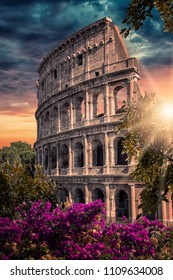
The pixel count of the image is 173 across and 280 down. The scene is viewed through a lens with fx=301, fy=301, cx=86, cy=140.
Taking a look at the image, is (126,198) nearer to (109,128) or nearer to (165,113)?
(109,128)

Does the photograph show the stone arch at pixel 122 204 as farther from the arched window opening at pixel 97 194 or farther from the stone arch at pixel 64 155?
the stone arch at pixel 64 155

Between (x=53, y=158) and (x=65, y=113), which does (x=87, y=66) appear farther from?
(x=53, y=158)

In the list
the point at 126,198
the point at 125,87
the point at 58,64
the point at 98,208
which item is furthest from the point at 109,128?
the point at 98,208

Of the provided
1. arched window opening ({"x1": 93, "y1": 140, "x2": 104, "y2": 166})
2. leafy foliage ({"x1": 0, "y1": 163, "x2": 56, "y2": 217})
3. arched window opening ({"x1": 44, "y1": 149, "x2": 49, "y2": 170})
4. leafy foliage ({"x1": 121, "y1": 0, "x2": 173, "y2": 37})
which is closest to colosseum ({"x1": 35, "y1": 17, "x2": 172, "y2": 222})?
arched window opening ({"x1": 93, "y1": 140, "x2": 104, "y2": 166})

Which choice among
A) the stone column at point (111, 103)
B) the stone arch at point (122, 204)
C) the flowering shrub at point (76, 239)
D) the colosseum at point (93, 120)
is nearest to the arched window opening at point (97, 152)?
the colosseum at point (93, 120)

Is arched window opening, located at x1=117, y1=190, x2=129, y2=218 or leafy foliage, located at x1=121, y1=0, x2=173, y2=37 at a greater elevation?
leafy foliage, located at x1=121, y1=0, x2=173, y2=37

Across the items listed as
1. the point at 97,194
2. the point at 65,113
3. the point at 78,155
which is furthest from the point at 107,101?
the point at 97,194

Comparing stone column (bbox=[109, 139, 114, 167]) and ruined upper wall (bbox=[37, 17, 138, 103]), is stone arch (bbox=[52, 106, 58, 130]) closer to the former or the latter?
ruined upper wall (bbox=[37, 17, 138, 103])

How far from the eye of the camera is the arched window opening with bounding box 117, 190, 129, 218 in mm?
20484

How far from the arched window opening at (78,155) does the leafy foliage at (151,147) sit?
55.2 ft

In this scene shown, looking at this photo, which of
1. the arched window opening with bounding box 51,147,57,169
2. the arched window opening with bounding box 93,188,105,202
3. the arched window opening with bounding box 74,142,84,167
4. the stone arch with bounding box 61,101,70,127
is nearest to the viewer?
the arched window opening with bounding box 93,188,105,202

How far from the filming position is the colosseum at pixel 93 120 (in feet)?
66.7

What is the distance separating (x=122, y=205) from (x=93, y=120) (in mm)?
6425

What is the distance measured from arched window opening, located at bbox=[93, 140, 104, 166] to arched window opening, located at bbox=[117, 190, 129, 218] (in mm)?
2750
